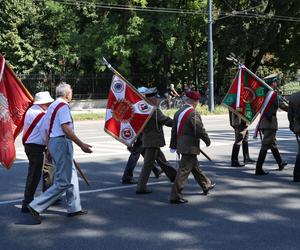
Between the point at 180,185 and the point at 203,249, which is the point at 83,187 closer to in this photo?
the point at 180,185

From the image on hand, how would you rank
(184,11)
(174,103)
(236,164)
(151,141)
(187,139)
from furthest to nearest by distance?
(184,11), (174,103), (236,164), (151,141), (187,139)

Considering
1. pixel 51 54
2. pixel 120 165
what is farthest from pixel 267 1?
pixel 120 165

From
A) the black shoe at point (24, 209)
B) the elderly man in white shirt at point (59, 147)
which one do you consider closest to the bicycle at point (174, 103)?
the black shoe at point (24, 209)

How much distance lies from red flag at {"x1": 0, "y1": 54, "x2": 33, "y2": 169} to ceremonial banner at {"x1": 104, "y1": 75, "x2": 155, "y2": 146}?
5.50 ft

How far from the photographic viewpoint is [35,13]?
39000 mm

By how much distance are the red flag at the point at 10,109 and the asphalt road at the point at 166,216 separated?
87 cm

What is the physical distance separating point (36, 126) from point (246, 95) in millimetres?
4823

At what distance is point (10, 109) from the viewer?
7395mm

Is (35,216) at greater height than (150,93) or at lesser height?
lesser

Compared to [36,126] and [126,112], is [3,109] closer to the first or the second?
[36,126]

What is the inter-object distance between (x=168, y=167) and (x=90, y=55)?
26850 mm

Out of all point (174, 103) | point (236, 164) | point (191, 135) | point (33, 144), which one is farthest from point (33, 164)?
point (174, 103)

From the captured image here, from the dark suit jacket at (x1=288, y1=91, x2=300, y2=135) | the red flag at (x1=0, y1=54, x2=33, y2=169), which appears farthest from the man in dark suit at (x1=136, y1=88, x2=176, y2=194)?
the dark suit jacket at (x1=288, y1=91, x2=300, y2=135)

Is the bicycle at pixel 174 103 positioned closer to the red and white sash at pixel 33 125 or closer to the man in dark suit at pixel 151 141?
the man in dark suit at pixel 151 141
